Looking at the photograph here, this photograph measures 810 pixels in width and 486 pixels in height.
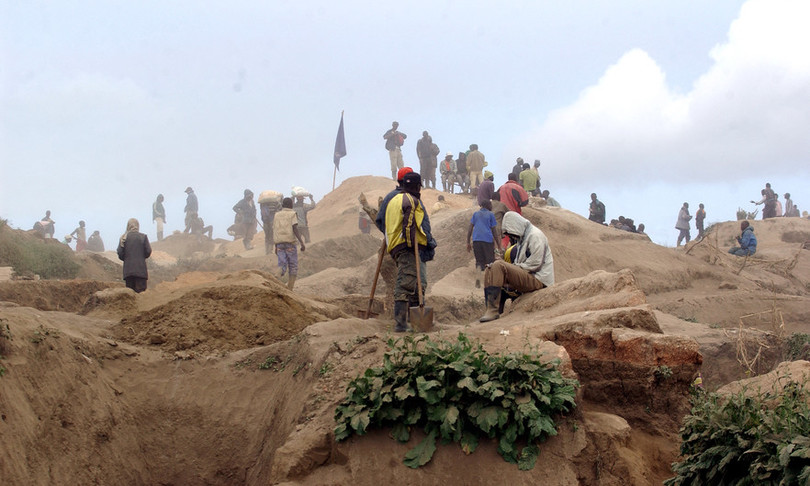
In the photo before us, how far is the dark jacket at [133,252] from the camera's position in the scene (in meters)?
9.77

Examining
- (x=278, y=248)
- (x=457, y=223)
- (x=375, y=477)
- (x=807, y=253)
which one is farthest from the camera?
(x=807, y=253)

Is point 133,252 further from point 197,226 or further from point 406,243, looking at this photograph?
point 197,226

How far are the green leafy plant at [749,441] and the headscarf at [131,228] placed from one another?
25.5 ft

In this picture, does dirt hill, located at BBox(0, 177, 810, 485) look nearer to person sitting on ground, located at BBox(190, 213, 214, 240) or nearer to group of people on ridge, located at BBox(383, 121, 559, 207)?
group of people on ridge, located at BBox(383, 121, 559, 207)

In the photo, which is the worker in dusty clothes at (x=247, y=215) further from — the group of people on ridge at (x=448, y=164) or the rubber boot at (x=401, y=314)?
the rubber boot at (x=401, y=314)

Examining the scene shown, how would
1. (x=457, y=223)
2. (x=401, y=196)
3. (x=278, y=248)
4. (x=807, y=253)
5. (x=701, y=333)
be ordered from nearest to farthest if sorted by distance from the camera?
(x=401, y=196) < (x=701, y=333) < (x=278, y=248) < (x=457, y=223) < (x=807, y=253)

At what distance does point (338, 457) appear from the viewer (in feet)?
15.5

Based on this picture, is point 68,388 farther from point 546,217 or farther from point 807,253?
point 807,253

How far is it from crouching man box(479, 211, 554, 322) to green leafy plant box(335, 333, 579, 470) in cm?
267

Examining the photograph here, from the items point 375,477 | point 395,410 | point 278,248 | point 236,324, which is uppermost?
point 278,248

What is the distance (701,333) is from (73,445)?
748 cm

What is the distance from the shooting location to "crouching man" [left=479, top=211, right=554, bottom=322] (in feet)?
24.6

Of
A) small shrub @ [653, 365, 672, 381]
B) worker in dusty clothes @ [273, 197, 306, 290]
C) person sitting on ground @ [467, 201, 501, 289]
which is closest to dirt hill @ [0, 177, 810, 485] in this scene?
small shrub @ [653, 365, 672, 381]

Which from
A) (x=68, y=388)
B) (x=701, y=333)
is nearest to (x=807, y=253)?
(x=701, y=333)
